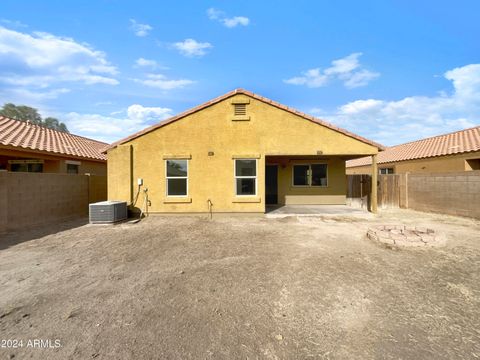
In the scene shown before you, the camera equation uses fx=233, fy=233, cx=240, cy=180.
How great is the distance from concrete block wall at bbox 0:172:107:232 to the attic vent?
872cm

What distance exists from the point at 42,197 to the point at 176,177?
550 centimetres

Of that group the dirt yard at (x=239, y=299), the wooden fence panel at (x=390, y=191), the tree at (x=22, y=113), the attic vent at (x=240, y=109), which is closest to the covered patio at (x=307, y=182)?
the wooden fence panel at (x=390, y=191)

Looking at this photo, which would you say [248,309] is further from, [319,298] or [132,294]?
[132,294]

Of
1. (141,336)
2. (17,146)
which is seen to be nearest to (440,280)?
(141,336)

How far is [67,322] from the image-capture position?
319 centimetres

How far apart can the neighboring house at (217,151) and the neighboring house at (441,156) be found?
290 inches

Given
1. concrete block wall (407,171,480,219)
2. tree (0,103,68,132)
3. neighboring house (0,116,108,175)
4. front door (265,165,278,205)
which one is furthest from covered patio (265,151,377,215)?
tree (0,103,68,132)

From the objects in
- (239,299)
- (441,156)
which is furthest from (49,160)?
(441,156)

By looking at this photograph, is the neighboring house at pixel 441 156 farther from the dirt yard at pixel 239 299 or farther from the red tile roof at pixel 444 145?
the dirt yard at pixel 239 299

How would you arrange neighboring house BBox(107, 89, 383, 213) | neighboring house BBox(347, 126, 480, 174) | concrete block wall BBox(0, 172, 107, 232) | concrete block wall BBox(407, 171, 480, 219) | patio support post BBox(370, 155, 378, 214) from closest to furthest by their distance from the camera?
concrete block wall BBox(0, 172, 107, 232), concrete block wall BBox(407, 171, 480, 219), neighboring house BBox(107, 89, 383, 213), patio support post BBox(370, 155, 378, 214), neighboring house BBox(347, 126, 480, 174)

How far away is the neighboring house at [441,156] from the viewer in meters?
13.8

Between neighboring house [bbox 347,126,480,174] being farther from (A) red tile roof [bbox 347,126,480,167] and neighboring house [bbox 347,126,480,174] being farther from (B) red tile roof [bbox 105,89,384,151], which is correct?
(B) red tile roof [bbox 105,89,384,151]

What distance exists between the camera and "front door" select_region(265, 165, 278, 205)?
1470cm

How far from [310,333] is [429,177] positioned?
13979mm
